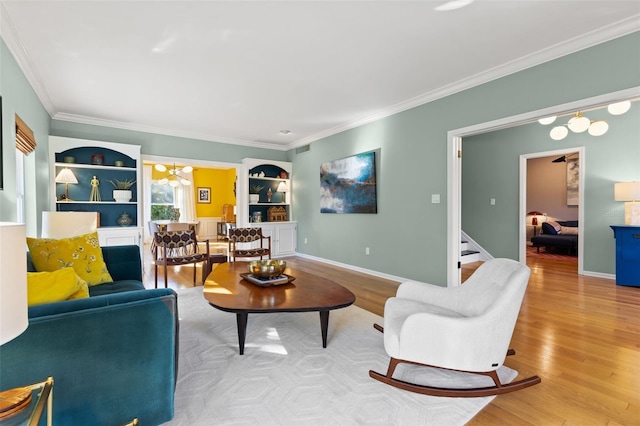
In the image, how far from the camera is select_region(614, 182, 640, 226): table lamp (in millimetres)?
4301

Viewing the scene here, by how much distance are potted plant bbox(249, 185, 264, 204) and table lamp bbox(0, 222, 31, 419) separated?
580cm

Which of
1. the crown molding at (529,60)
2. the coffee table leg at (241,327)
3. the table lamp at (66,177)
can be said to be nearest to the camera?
the coffee table leg at (241,327)

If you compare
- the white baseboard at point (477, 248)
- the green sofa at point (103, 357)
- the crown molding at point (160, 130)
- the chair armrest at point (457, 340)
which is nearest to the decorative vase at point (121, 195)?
the crown molding at point (160, 130)

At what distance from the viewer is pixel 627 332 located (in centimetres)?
271

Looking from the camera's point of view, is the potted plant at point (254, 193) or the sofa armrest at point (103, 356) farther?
the potted plant at point (254, 193)

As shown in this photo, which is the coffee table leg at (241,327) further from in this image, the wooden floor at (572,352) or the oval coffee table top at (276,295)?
the wooden floor at (572,352)

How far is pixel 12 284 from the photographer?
2.59ft

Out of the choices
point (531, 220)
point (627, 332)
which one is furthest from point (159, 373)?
point (531, 220)

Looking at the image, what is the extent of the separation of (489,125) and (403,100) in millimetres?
1291

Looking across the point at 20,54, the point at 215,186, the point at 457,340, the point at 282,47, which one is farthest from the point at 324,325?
the point at 215,186

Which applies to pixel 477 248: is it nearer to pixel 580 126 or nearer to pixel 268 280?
pixel 580 126

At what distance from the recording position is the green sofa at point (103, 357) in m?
1.16

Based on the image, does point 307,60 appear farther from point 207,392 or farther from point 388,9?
point 207,392

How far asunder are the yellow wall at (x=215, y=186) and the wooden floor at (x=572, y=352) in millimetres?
6569
